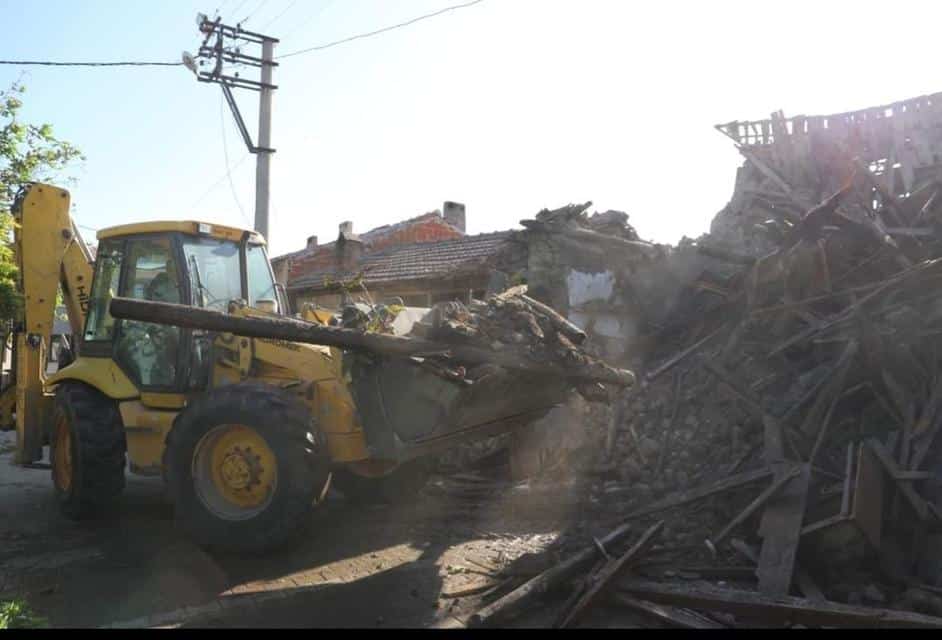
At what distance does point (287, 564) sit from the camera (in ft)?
19.2

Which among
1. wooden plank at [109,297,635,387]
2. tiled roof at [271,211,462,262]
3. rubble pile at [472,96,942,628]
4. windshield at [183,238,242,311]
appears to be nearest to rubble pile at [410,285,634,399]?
wooden plank at [109,297,635,387]

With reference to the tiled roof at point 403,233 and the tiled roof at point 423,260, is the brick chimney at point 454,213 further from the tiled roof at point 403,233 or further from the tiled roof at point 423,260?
the tiled roof at point 423,260

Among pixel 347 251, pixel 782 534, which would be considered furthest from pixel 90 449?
pixel 347 251

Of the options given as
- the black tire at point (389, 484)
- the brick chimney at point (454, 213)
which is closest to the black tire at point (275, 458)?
the black tire at point (389, 484)

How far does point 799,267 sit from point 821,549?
179 inches

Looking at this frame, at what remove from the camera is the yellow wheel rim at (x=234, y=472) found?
5.76m

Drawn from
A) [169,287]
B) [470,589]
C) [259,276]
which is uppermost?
[259,276]

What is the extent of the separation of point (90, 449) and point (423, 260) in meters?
13.1

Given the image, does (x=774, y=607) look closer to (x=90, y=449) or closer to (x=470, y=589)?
(x=470, y=589)

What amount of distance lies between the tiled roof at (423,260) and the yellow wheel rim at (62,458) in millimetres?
8703

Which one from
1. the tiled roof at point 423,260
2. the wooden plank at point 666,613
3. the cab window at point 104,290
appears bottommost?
the wooden plank at point 666,613

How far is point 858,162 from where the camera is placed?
10.1 metres

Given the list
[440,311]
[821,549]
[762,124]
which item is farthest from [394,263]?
[821,549]

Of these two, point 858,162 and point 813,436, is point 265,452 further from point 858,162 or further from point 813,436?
point 858,162
